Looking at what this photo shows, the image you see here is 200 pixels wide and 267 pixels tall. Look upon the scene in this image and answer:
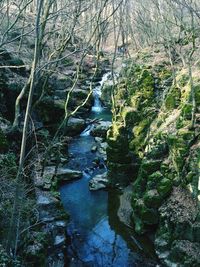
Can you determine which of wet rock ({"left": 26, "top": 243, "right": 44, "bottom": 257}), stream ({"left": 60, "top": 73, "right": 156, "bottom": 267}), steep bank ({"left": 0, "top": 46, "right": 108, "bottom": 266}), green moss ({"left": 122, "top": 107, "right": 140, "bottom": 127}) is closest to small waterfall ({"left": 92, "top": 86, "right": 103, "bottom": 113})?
steep bank ({"left": 0, "top": 46, "right": 108, "bottom": 266})

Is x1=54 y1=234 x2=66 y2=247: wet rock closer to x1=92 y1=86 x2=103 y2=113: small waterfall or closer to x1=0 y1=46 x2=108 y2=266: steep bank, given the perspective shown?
x1=0 y1=46 x2=108 y2=266: steep bank

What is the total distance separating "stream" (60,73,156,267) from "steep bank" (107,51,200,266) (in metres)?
0.83

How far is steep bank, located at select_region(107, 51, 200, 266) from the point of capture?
1485cm

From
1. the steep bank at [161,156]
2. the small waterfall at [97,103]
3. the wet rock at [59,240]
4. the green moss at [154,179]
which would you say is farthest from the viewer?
the small waterfall at [97,103]

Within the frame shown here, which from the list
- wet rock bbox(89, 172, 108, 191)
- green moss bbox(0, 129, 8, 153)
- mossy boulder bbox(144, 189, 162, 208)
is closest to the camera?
mossy boulder bbox(144, 189, 162, 208)

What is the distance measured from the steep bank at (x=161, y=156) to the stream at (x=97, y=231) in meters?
0.83

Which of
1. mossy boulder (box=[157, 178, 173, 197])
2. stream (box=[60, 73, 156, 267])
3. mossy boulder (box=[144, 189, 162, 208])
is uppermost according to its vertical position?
mossy boulder (box=[157, 178, 173, 197])

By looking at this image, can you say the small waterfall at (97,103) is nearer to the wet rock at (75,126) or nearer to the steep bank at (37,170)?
the steep bank at (37,170)

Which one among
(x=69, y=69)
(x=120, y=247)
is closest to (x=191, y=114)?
(x=120, y=247)

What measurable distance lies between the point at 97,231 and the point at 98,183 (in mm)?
4674

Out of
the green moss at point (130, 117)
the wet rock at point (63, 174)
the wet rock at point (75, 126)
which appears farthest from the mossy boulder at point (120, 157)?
the wet rock at point (75, 126)

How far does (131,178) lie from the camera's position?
22.0 metres

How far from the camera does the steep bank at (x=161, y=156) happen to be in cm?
1485

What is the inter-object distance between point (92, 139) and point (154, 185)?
1281cm
